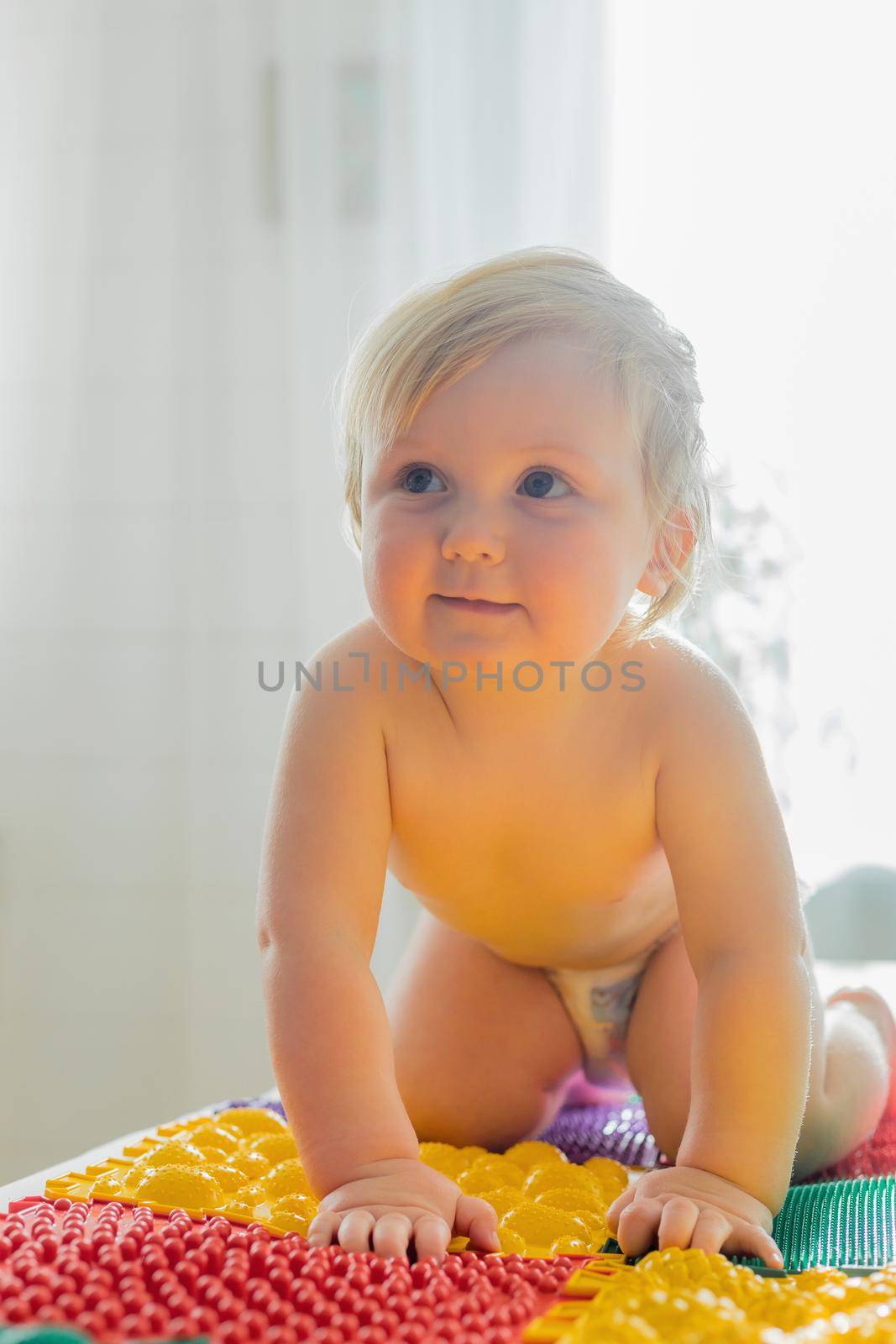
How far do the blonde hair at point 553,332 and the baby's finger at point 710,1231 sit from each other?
379mm

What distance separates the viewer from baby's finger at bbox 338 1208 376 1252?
634 mm

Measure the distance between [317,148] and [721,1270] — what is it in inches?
59.7

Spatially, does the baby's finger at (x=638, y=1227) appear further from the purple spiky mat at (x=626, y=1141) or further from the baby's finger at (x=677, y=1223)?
the purple spiky mat at (x=626, y=1141)

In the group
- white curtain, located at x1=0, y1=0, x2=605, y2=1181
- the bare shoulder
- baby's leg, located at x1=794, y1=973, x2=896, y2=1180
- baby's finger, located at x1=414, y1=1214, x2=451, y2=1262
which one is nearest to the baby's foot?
baby's leg, located at x1=794, y1=973, x2=896, y2=1180

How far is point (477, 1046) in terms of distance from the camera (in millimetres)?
988

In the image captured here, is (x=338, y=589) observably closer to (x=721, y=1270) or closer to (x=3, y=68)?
(x=3, y=68)

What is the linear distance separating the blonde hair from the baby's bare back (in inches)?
3.1

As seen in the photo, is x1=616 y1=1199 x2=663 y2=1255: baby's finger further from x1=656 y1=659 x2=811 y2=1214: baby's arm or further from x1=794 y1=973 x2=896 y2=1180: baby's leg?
x1=794 y1=973 x2=896 y2=1180: baby's leg

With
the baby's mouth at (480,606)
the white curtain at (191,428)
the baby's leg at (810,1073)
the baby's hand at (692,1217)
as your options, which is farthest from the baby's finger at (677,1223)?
the white curtain at (191,428)

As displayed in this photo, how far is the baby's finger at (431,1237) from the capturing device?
63cm

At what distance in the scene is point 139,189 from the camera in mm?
1739

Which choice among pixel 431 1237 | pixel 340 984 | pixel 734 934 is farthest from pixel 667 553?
pixel 431 1237

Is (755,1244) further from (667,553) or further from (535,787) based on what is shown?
(667,553)

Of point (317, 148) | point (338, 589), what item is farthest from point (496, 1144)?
point (317, 148)
